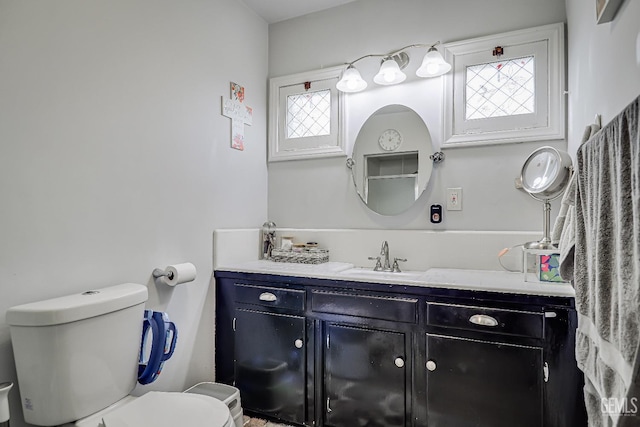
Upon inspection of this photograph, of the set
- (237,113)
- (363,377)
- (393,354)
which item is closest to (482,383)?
(393,354)

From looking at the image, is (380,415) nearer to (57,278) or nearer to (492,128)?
(57,278)

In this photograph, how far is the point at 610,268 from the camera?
0.87 m

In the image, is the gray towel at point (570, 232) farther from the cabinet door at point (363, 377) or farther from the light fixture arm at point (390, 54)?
the light fixture arm at point (390, 54)

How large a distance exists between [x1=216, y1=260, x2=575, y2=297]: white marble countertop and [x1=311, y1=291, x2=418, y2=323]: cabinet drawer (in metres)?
0.08

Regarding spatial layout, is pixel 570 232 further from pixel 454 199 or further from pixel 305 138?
pixel 305 138

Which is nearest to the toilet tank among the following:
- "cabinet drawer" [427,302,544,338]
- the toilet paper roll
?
the toilet paper roll

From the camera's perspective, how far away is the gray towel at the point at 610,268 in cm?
73

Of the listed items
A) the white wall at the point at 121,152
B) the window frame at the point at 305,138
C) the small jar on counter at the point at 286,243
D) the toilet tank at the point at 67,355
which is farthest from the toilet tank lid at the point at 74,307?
the window frame at the point at 305,138

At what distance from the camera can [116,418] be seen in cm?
117

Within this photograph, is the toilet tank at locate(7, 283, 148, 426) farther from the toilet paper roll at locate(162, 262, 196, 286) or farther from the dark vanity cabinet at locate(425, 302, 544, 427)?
the dark vanity cabinet at locate(425, 302, 544, 427)

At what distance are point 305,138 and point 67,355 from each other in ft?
6.04

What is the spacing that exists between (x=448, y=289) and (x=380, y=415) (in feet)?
2.27

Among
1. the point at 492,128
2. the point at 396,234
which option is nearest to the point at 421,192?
the point at 396,234

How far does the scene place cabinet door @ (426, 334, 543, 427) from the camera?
1.42 metres
